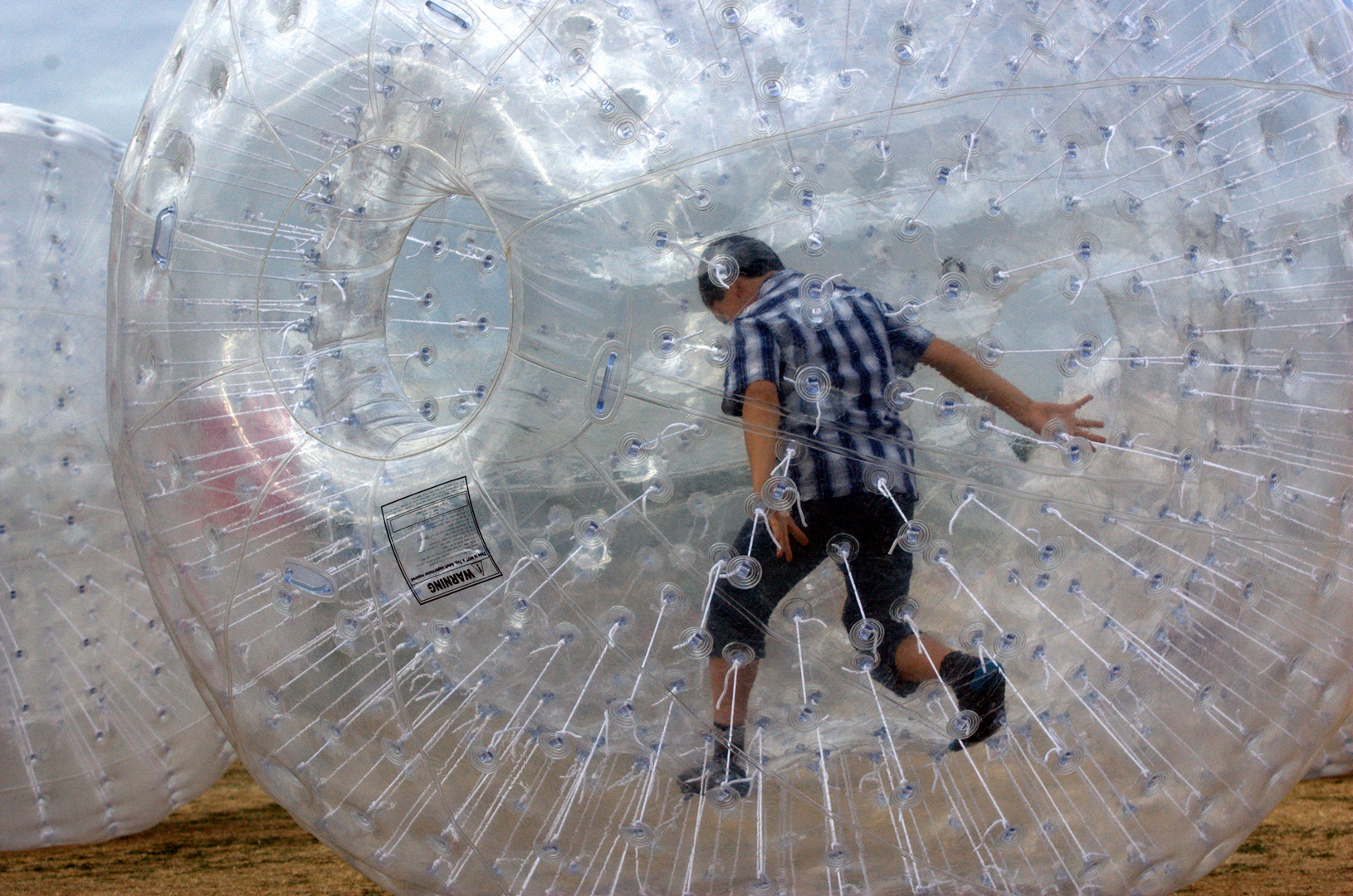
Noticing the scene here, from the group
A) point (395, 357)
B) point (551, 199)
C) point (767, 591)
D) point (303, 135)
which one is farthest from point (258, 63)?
point (767, 591)

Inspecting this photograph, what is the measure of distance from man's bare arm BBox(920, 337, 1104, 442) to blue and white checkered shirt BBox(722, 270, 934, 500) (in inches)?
0.9

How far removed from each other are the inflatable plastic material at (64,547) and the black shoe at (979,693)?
171cm

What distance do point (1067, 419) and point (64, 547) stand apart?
1909 millimetres

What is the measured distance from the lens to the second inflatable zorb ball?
133cm

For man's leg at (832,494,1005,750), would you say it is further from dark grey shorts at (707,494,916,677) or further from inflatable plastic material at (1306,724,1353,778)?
inflatable plastic material at (1306,724,1353,778)

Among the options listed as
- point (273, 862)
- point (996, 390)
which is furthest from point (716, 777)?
point (273, 862)

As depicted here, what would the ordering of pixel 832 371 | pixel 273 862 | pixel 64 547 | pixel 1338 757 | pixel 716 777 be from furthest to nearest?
pixel 1338 757 < pixel 273 862 < pixel 64 547 < pixel 716 777 < pixel 832 371

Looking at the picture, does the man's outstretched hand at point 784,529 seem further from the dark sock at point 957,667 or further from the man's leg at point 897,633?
the dark sock at point 957,667

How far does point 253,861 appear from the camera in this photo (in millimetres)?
2506

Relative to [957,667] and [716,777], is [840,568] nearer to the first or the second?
[957,667]

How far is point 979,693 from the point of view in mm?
1386

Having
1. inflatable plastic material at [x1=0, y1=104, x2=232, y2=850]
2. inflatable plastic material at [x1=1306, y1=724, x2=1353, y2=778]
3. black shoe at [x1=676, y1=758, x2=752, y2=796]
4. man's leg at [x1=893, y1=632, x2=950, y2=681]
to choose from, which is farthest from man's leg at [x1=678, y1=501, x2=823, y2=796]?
inflatable plastic material at [x1=1306, y1=724, x2=1353, y2=778]

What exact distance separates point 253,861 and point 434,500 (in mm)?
1464

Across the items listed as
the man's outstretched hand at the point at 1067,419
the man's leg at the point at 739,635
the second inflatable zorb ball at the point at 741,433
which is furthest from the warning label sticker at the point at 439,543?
the man's outstretched hand at the point at 1067,419
